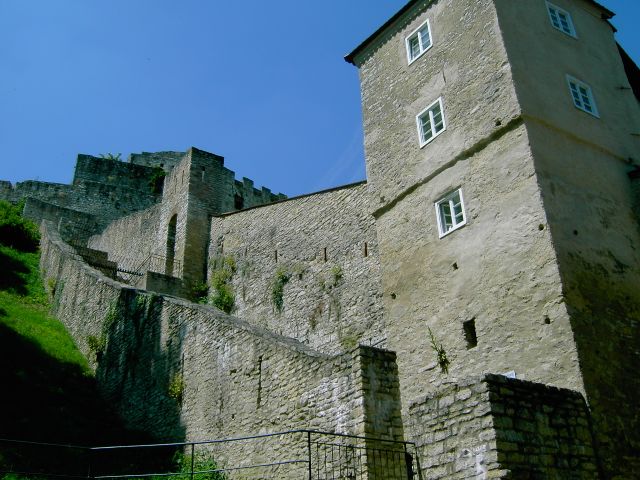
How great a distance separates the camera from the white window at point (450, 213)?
13781 millimetres

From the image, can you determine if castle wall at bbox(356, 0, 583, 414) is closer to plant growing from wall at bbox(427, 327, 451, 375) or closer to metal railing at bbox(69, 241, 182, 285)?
plant growing from wall at bbox(427, 327, 451, 375)

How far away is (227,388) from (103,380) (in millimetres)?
6242

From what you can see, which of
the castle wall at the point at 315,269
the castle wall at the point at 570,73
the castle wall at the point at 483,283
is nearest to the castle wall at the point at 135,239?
the castle wall at the point at 315,269

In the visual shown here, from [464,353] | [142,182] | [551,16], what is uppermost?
[142,182]

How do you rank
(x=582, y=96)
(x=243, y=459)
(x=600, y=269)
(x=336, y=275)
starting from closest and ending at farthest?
(x=600, y=269) → (x=243, y=459) → (x=582, y=96) → (x=336, y=275)

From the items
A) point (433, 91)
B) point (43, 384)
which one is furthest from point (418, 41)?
point (43, 384)

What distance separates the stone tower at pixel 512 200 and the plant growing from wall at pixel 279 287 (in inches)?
232

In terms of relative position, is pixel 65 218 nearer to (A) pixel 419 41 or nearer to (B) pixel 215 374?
(B) pixel 215 374

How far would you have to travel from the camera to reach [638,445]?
1040cm

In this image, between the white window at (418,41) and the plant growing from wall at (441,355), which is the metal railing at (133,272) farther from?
the plant growing from wall at (441,355)

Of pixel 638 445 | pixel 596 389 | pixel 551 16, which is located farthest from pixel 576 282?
pixel 551 16

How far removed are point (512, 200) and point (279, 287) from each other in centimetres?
1024

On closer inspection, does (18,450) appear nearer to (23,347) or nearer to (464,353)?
(23,347)

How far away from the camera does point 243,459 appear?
13.3 meters
